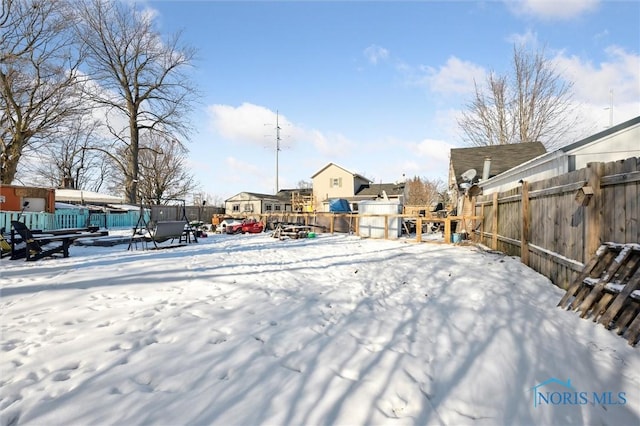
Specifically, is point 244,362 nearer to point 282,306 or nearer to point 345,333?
point 345,333

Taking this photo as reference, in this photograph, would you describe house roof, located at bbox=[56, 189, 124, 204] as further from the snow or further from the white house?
the white house

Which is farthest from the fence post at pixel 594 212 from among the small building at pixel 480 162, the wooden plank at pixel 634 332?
the small building at pixel 480 162

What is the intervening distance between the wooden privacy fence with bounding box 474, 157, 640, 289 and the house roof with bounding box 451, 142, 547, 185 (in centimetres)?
1135

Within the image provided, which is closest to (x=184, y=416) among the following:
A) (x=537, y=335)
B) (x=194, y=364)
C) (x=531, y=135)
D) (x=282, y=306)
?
(x=194, y=364)

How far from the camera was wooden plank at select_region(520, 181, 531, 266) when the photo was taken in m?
6.80

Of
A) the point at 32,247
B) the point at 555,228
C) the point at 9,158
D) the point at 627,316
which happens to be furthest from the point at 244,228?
the point at 627,316

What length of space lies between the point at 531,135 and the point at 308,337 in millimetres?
27599

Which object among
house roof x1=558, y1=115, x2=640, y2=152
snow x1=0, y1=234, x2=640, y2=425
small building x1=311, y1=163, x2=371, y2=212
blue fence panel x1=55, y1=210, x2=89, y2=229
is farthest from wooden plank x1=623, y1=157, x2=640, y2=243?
small building x1=311, y1=163, x2=371, y2=212

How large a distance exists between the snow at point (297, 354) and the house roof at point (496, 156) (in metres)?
14.2

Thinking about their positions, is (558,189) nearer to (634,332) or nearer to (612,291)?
(612,291)

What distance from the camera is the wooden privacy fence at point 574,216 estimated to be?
3785 mm

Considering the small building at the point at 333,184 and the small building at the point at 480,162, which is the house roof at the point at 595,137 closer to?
the small building at the point at 480,162

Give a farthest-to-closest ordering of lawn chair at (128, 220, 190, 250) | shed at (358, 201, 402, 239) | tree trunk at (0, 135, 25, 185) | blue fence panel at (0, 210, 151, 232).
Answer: tree trunk at (0, 135, 25, 185) → shed at (358, 201, 402, 239) → blue fence panel at (0, 210, 151, 232) → lawn chair at (128, 220, 190, 250)

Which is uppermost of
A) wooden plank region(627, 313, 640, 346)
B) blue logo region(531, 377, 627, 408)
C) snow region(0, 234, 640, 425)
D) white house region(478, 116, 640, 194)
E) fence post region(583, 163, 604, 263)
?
white house region(478, 116, 640, 194)
